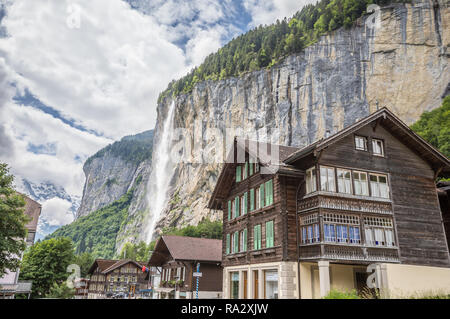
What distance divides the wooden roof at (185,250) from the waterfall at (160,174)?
65936mm

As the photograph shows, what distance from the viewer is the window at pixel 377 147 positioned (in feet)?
72.3

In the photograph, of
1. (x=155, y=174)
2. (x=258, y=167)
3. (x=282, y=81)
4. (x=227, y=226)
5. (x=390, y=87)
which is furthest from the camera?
(x=155, y=174)

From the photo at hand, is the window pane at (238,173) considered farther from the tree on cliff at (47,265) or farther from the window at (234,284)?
the tree on cliff at (47,265)

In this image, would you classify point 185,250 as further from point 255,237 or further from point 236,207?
point 255,237

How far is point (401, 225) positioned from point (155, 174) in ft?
362

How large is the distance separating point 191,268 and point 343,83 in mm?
46603

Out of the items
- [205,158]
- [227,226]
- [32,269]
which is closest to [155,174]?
[205,158]

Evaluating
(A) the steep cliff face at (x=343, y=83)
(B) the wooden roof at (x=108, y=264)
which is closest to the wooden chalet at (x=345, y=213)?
(A) the steep cliff face at (x=343, y=83)

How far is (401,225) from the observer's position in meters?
20.6

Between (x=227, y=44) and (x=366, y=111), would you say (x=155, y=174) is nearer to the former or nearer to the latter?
(x=227, y=44)

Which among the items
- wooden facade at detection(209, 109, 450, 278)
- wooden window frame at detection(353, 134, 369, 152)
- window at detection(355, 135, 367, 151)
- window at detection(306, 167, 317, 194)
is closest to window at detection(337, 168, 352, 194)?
wooden facade at detection(209, 109, 450, 278)

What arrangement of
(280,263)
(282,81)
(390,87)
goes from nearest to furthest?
(280,263)
(390,87)
(282,81)

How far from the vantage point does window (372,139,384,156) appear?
22047mm

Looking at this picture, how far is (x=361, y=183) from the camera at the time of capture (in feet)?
68.5
